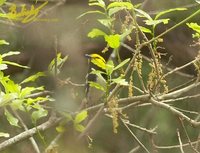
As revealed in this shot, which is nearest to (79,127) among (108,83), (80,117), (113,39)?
(80,117)

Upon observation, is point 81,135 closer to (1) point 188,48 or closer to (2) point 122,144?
(1) point 188,48

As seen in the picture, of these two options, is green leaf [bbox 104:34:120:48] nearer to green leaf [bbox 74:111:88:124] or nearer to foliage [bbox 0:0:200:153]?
foliage [bbox 0:0:200:153]

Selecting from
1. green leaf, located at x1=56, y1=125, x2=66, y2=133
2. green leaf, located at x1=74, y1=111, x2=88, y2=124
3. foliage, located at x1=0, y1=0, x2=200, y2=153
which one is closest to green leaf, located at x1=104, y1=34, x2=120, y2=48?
foliage, located at x1=0, y1=0, x2=200, y2=153

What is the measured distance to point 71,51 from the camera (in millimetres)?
1610

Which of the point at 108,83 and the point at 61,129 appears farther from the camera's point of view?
the point at 61,129

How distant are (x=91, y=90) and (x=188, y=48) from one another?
0.61m

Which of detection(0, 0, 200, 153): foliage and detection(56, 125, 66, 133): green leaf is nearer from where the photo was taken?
detection(0, 0, 200, 153): foliage

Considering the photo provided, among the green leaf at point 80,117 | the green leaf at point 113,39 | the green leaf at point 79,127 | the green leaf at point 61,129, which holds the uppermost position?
the green leaf at point 113,39

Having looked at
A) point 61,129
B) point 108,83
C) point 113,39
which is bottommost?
point 61,129

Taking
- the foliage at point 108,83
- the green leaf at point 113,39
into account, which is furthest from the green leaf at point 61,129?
the green leaf at point 113,39

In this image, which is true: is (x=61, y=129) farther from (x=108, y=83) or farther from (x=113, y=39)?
(x=113, y=39)

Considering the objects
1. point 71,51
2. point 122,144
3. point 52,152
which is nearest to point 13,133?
point 122,144

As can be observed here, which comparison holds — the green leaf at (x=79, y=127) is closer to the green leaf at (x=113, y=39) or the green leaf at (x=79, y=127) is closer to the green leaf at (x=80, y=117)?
the green leaf at (x=80, y=117)

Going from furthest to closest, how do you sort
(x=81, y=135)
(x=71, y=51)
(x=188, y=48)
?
(x=188, y=48) < (x=71, y=51) < (x=81, y=135)
